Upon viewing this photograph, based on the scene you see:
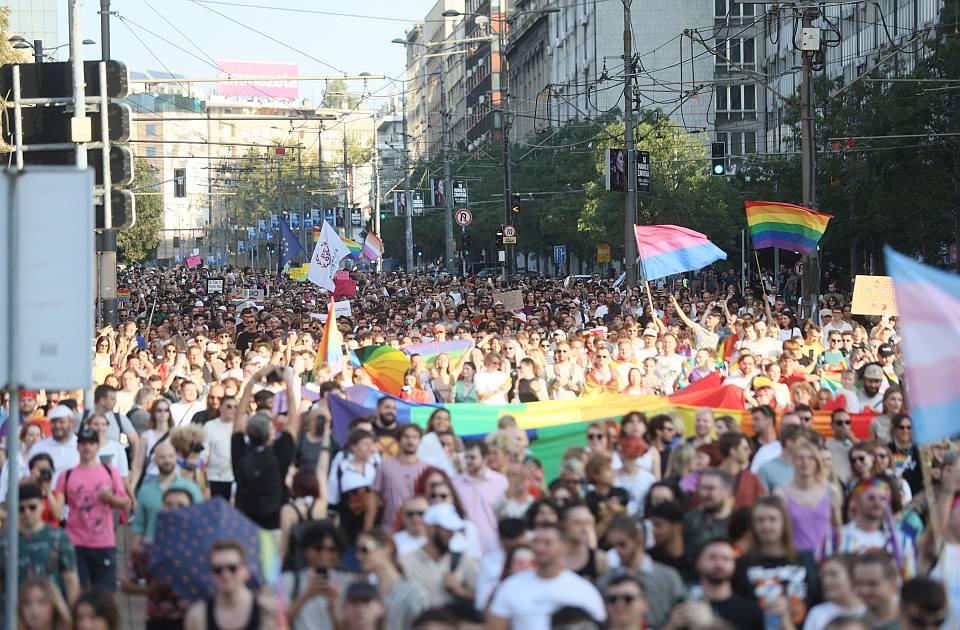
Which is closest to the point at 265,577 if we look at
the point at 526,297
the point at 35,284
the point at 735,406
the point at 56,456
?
the point at 35,284

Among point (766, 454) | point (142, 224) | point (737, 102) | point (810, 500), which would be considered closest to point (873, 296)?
point (766, 454)

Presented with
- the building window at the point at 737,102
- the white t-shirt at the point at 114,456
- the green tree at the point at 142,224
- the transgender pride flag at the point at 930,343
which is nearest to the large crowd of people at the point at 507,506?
the white t-shirt at the point at 114,456

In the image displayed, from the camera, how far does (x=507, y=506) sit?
9375 mm

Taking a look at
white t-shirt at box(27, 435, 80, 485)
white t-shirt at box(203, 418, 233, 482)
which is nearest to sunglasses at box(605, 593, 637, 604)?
white t-shirt at box(27, 435, 80, 485)

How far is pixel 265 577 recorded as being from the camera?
7992 mm

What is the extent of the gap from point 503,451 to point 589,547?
2.25 meters

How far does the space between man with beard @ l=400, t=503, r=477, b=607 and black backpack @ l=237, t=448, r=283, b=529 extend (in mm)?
1974

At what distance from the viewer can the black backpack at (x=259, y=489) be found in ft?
33.9

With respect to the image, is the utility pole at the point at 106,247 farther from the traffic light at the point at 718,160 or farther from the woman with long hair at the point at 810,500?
the traffic light at the point at 718,160

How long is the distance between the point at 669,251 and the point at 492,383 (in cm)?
781

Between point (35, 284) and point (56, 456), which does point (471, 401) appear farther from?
point (35, 284)

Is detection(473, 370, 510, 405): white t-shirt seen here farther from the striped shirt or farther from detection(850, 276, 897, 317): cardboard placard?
detection(850, 276, 897, 317): cardboard placard

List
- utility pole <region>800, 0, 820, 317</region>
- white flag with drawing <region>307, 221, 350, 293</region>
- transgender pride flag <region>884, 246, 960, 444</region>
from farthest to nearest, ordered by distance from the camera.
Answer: white flag with drawing <region>307, 221, 350, 293</region> < utility pole <region>800, 0, 820, 317</region> < transgender pride flag <region>884, 246, 960, 444</region>

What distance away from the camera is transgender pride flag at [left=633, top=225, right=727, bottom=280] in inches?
922
